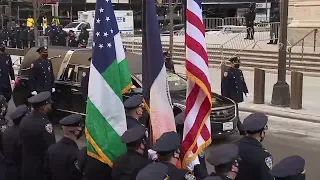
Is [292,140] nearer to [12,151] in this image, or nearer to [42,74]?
[42,74]

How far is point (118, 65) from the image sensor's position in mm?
5695

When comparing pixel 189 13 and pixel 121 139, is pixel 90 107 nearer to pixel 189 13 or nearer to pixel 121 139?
pixel 121 139

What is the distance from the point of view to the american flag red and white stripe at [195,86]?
5254 millimetres

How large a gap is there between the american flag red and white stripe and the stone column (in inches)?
843

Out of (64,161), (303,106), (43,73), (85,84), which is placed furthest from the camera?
(303,106)

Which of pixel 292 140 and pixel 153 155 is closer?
pixel 153 155

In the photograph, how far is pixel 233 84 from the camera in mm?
12156

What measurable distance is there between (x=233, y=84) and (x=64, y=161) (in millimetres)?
7161

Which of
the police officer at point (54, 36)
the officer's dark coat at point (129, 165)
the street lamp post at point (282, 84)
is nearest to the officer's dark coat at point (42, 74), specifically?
the street lamp post at point (282, 84)

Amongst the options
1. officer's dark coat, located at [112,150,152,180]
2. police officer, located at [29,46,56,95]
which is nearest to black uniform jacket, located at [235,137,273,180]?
officer's dark coat, located at [112,150,152,180]

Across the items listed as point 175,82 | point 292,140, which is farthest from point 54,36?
point 292,140

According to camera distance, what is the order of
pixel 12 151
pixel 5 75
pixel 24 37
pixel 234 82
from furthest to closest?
pixel 24 37
pixel 5 75
pixel 234 82
pixel 12 151

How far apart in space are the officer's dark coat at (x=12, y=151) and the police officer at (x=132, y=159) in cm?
176

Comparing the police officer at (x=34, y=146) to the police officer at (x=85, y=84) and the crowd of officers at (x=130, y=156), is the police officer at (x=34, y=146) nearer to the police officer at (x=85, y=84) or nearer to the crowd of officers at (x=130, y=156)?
the crowd of officers at (x=130, y=156)
